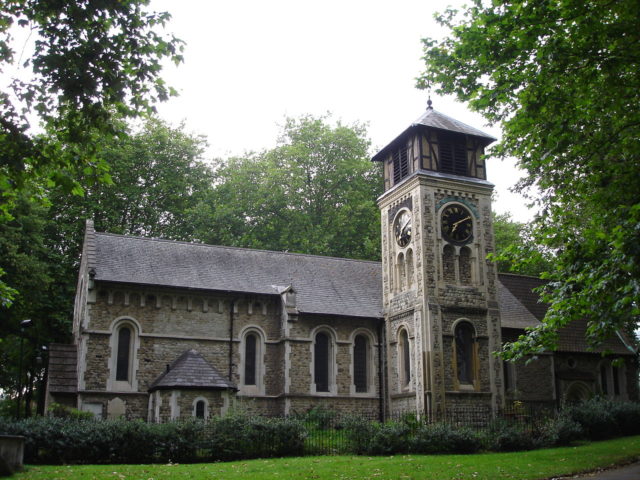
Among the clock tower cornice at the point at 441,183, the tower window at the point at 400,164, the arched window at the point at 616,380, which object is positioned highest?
the tower window at the point at 400,164

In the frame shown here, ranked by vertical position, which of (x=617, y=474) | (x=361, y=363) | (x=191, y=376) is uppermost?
(x=361, y=363)

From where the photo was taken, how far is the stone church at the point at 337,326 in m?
26.2

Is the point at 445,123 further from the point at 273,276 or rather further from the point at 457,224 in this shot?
the point at 273,276

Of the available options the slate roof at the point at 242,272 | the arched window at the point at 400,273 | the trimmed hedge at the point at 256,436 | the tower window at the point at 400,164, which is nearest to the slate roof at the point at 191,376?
the slate roof at the point at 242,272

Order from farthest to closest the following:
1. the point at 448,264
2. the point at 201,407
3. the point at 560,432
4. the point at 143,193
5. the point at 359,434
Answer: the point at 143,193 → the point at 448,264 → the point at 201,407 → the point at 560,432 → the point at 359,434

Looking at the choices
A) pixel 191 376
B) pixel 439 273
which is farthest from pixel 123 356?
pixel 439 273

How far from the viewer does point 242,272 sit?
30.5m

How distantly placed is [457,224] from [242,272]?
9.86 meters

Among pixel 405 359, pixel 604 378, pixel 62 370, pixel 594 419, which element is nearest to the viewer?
pixel 594 419

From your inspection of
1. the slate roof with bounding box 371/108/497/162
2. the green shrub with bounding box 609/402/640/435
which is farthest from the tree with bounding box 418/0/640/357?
the slate roof with bounding box 371/108/497/162

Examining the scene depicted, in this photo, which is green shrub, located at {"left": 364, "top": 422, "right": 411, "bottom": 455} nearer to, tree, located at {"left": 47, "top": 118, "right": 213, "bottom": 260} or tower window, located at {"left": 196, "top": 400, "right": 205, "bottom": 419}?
tower window, located at {"left": 196, "top": 400, "right": 205, "bottom": 419}

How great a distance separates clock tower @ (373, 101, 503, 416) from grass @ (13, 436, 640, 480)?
7228 mm

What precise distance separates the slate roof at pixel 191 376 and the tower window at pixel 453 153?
13394 millimetres

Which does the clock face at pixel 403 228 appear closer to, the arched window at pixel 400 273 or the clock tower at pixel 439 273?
the clock tower at pixel 439 273
